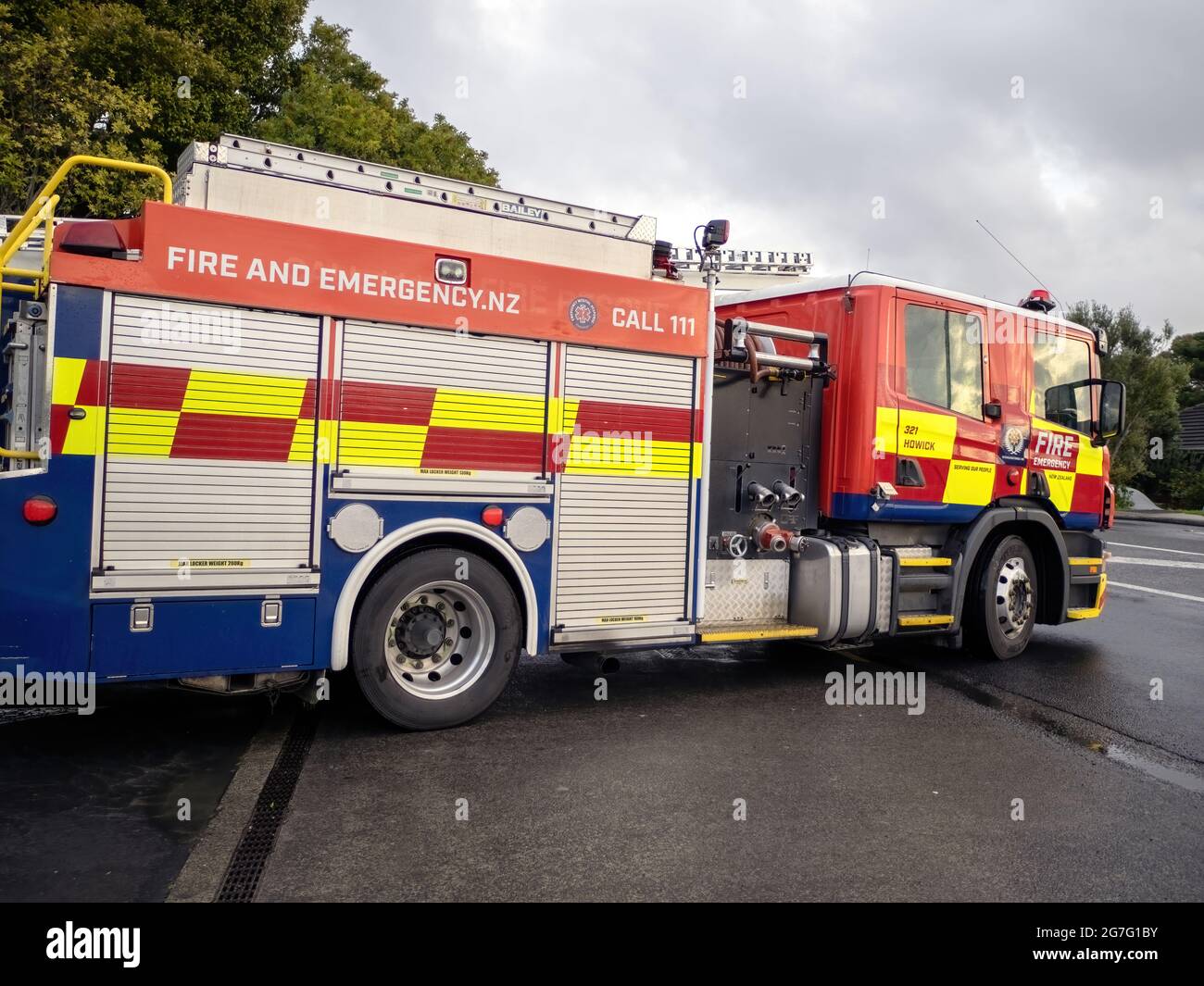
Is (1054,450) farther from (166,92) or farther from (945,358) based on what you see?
(166,92)

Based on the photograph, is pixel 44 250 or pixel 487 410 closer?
pixel 44 250

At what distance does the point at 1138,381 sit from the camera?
3447 centimetres

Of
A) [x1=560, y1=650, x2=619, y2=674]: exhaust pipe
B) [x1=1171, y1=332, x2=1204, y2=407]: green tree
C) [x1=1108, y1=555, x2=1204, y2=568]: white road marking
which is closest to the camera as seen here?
[x1=560, y1=650, x2=619, y2=674]: exhaust pipe

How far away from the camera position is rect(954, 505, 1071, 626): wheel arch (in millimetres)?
7738

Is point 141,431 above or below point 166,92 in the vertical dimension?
below

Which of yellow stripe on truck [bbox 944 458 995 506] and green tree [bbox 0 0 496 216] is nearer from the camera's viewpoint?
yellow stripe on truck [bbox 944 458 995 506]

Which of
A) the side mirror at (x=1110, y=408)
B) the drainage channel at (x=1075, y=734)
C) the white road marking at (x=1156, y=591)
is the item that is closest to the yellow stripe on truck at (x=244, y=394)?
the drainage channel at (x=1075, y=734)

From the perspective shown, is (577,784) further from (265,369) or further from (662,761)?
(265,369)

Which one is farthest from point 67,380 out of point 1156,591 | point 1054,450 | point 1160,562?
point 1160,562

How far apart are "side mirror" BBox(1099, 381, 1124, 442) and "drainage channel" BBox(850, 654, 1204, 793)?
2.70 metres

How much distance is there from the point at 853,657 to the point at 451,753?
4.32 m

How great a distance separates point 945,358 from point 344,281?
464cm

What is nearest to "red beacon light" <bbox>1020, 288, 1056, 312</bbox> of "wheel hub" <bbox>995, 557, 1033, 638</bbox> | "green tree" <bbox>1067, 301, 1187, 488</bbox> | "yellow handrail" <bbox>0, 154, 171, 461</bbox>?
"wheel hub" <bbox>995, 557, 1033, 638</bbox>

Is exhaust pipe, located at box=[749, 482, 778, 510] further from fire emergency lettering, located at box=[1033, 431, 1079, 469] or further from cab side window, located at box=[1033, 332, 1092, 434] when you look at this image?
cab side window, located at box=[1033, 332, 1092, 434]
